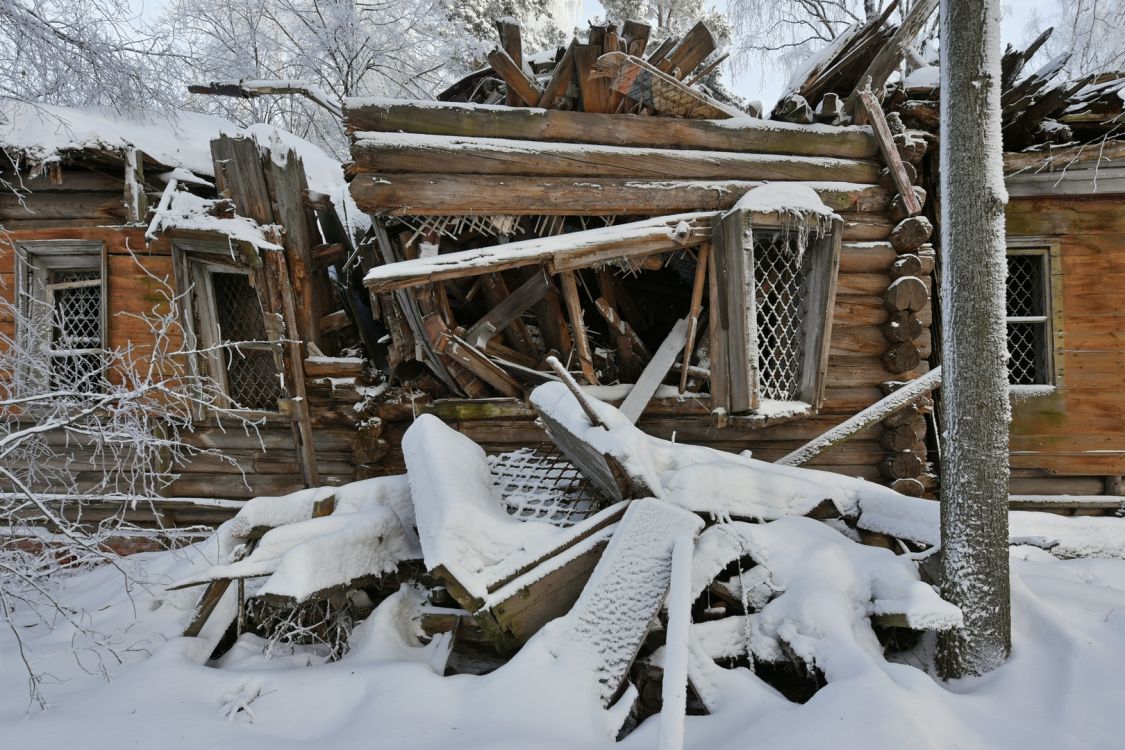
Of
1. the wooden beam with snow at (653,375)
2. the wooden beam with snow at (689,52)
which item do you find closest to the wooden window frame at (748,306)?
the wooden beam with snow at (653,375)

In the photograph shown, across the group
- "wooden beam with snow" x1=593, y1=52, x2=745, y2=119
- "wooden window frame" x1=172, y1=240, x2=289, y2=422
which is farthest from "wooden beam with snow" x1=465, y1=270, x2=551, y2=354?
"wooden window frame" x1=172, y1=240, x2=289, y2=422

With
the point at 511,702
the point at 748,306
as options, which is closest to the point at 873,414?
the point at 748,306

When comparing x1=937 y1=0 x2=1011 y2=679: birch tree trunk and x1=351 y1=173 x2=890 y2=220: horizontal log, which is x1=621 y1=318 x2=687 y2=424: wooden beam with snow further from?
x1=937 y1=0 x2=1011 y2=679: birch tree trunk

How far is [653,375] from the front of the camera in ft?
17.5

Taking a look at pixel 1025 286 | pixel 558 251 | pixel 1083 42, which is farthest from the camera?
pixel 1083 42

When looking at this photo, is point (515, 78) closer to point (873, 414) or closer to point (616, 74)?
point (616, 74)

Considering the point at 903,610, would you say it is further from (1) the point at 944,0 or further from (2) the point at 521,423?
(2) the point at 521,423

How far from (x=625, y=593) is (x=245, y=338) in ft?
20.0

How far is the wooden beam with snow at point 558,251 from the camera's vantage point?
177 inches

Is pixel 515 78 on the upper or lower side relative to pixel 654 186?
upper

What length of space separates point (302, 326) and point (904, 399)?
617 centimetres

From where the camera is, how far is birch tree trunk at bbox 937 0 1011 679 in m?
2.62

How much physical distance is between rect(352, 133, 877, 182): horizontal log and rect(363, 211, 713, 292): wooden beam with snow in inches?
23.7

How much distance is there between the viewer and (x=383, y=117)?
4.90m
